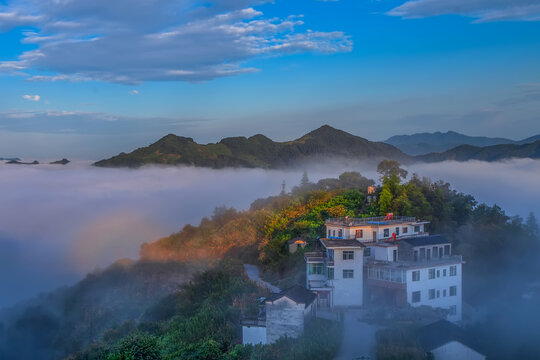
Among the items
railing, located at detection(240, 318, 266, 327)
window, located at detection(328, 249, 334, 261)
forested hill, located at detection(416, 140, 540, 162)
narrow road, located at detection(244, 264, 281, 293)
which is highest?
forested hill, located at detection(416, 140, 540, 162)

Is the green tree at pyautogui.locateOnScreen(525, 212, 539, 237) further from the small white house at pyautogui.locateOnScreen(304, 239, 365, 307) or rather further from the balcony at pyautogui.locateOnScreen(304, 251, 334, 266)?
the balcony at pyautogui.locateOnScreen(304, 251, 334, 266)

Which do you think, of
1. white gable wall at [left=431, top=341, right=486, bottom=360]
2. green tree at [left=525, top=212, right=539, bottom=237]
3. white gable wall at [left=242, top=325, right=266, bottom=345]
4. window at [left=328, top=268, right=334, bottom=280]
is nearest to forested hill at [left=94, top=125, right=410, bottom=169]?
green tree at [left=525, top=212, right=539, bottom=237]

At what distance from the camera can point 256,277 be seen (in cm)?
3756

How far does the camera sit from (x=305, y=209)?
43094 millimetres

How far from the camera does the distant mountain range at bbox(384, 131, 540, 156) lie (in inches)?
3877

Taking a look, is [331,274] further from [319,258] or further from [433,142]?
[433,142]

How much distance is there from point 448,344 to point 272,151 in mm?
81902

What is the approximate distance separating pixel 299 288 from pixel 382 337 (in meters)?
4.38

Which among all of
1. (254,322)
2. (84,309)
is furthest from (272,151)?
(254,322)

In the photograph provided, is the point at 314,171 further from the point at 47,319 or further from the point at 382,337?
the point at 382,337

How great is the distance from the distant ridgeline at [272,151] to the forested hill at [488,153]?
7.0 inches

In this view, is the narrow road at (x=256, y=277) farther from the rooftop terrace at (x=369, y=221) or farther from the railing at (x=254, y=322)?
the railing at (x=254, y=322)

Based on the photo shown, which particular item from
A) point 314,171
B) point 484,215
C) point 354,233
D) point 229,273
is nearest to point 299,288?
point 354,233

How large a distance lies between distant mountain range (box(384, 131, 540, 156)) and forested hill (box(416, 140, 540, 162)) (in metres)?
5.44
